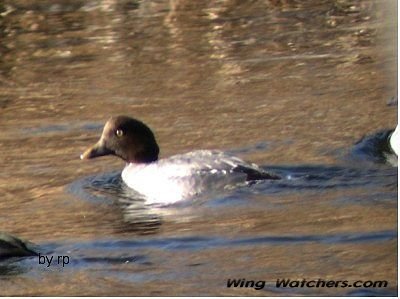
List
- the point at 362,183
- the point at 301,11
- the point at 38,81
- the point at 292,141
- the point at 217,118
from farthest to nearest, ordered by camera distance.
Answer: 1. the point at 301,11
2. the point at 38,81
3. the point at 217,118
4. the point at 292,141
5. the point at 362,183

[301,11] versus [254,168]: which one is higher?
[254,168]

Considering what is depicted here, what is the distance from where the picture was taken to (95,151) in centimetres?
1200

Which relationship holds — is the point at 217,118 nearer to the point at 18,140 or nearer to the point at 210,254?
the point at 18,140

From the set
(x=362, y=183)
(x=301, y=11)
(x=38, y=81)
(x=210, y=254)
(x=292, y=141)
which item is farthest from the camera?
(x=301, y=11)

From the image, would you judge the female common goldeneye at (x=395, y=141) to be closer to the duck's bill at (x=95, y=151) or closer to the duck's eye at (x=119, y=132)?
the duck's eye at (x=119, y=132)

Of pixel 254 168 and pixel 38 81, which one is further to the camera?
pixel 38 81

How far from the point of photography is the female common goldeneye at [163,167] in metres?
11.1

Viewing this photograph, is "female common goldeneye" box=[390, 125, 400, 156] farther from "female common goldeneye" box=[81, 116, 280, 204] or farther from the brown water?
"female common goldeneye" box=[81, 116, 280, 204]

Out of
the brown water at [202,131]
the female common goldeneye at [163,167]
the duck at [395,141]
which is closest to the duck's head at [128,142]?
the female common goldeneye at [163,167]

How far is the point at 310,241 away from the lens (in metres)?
9.51

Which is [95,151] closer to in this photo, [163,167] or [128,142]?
[128,142]

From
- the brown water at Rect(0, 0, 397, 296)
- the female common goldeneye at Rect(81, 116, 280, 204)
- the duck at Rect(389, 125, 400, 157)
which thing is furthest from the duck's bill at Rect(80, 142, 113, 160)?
the duck at Rect(389, 125, 400, 157)

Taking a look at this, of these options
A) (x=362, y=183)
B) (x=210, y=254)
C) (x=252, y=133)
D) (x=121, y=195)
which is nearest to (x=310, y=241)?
(x=210, y=254)

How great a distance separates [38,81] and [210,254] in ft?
22.6
